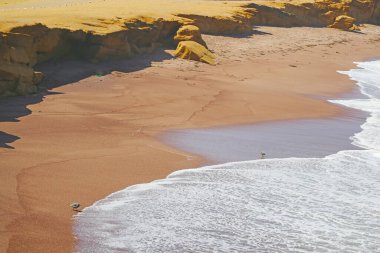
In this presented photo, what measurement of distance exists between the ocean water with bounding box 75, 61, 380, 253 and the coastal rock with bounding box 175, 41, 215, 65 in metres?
9.35

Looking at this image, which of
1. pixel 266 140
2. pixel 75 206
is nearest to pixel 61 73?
pixel 266 140

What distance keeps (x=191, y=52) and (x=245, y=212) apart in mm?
11531

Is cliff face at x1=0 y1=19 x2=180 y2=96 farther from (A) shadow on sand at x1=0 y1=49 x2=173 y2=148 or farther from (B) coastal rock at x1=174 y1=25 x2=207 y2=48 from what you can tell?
(B) coastal rock at x1=174 y1=25 x2=207 y2=48

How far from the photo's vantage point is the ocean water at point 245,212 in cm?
522

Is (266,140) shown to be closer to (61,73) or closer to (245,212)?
(245,212)

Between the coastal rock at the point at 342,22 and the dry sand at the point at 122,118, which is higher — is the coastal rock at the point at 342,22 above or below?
above

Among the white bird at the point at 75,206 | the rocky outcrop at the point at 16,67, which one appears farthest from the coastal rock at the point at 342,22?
the white bird at the point at 75,206

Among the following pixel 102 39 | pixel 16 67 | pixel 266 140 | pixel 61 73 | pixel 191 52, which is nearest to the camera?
pixel 266 140

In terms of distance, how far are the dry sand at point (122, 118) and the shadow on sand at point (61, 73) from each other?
0.06 m

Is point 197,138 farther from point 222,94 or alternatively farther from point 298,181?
point 222,94

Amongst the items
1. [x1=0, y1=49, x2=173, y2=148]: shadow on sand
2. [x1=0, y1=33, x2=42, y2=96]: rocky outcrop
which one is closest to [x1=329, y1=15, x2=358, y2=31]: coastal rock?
[x1=0, y1=49, x2=173, y2=148]: shadow on sand

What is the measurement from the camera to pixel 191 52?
56.0 ft

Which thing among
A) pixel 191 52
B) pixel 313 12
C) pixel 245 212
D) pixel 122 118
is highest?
pixel 313 12

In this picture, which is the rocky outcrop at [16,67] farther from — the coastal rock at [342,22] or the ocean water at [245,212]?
the coastal rock at [342,22]
